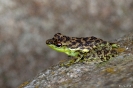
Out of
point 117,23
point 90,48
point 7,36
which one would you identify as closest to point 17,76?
point 7,36

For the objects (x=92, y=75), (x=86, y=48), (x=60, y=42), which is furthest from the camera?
(x=60, y=42)

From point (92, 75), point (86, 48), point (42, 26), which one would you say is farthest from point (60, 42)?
point (42, 26)

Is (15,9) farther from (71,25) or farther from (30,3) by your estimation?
(71,25)

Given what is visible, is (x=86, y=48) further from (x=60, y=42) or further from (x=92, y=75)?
(x=92, y=75)

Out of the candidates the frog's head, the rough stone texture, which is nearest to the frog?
the frog's head

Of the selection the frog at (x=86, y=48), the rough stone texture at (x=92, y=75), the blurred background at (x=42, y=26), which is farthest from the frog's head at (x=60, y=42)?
the blurred background at (x=42, y=26)

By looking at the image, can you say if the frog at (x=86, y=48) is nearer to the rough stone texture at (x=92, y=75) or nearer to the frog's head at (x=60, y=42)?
the frog's head at (x=60, y=42)
